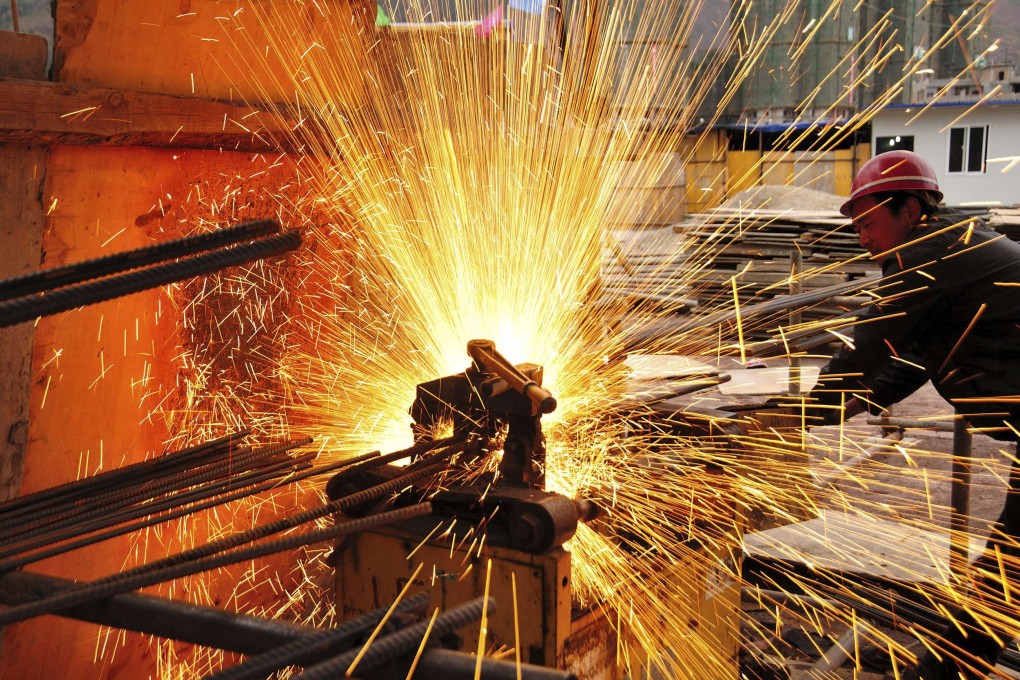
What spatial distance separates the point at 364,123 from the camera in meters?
3.87

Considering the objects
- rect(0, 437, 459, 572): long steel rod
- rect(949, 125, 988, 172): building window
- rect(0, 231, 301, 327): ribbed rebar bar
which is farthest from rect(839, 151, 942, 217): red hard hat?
rect(949, 125, 988, 172): building window

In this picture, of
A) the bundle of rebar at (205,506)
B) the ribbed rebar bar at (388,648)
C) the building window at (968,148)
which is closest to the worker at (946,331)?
the bundle of rebar at (205,506)

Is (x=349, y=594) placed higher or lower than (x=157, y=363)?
lower

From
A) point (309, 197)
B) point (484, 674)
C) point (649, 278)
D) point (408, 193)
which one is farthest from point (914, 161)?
point (649, 278)

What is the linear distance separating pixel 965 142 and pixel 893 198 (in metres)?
A: 18.4

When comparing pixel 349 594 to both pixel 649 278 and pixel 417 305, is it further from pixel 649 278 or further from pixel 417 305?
pixel 649 278

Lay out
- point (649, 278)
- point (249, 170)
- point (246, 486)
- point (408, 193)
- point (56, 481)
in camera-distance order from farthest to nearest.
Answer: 1. point (649, 278)
2. point (408, 193)
3. point (249, 170)
4. point (56, 481)
5. point (246, 486)

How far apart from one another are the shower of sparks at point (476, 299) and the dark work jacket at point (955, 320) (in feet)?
1.16

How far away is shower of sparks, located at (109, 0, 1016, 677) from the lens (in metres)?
3.04

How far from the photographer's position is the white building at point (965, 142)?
19109 mm

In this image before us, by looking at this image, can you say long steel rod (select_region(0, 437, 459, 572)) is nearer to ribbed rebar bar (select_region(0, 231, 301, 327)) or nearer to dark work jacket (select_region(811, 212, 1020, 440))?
ribbed rebar bar (select_region(0, 231, 301, 327))

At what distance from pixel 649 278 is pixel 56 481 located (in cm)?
918

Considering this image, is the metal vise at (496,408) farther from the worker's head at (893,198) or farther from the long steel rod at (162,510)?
the worker's head at (893,198)

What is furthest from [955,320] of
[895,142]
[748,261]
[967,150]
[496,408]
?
[895,142]
